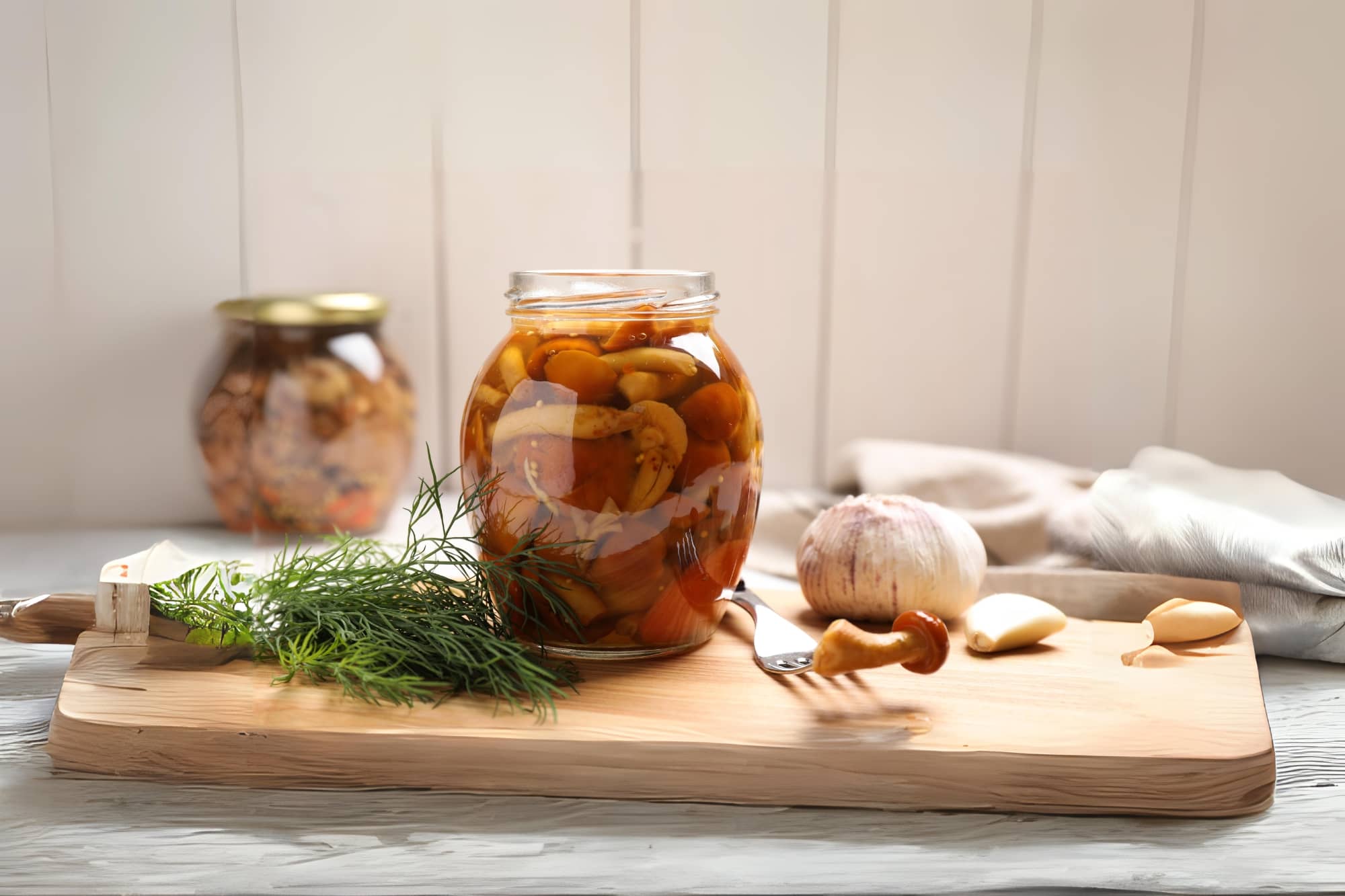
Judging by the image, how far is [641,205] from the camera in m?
1.01

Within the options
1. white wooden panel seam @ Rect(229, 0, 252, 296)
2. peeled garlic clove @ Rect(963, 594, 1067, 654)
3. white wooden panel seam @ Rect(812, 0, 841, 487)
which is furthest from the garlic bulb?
white wooden panel seam @ Rect(229, 0, 252, 296)

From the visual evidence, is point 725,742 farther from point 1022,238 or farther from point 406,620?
point 1022,238

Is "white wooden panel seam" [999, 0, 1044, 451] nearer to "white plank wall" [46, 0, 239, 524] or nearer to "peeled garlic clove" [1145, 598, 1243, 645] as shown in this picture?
"peeled garlic clove" [1145, 598, 1243, 645]

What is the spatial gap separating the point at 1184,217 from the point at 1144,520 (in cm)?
35

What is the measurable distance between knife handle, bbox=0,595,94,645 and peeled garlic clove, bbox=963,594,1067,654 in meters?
0.49

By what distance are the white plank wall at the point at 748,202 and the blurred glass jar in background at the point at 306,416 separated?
0.03 m

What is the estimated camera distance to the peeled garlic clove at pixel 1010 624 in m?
0.65

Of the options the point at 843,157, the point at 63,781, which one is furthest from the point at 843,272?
the point at 63,781

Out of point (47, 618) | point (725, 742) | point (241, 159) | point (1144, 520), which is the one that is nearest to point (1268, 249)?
point (1144, 520)

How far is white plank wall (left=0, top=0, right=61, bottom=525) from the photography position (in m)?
0.88

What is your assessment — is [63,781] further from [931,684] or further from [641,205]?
[641,205]

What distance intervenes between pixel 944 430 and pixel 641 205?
34 cm

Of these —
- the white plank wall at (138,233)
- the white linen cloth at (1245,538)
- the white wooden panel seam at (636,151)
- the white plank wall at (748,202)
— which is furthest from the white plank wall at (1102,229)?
the white plank wall at (138,233)

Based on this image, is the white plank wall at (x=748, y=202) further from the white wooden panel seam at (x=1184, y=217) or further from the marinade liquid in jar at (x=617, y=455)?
the marinade liquid in jar at (x=617, y=455)
